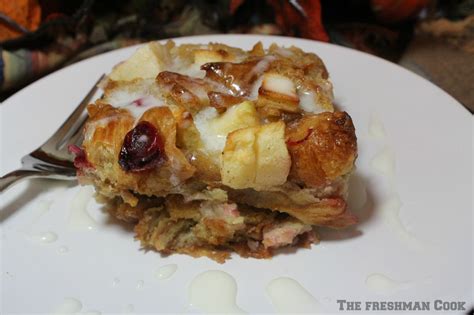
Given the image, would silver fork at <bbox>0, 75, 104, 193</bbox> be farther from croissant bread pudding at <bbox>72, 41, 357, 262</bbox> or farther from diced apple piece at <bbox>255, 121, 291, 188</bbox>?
diced apple piece at <bbox>255, 121, 291, 188</bbox>

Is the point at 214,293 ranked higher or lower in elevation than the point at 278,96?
lower

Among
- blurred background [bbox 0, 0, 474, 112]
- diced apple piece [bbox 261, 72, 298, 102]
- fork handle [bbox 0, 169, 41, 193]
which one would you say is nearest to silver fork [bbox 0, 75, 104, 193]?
fork handle [bbox 0, 169, 41, 193]

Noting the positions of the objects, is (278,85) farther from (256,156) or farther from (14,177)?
(14,177)

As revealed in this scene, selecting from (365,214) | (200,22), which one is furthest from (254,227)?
(200,22)

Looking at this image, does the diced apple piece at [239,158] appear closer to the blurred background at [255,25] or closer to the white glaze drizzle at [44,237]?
the white glaze drizzle at [44,237]

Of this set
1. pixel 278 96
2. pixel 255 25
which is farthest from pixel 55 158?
pixel 255 25

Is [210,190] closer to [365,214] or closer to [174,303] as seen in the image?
[174,303]

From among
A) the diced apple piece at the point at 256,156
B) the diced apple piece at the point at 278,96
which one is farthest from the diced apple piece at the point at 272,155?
the diced apple piece at the point at 278,96
